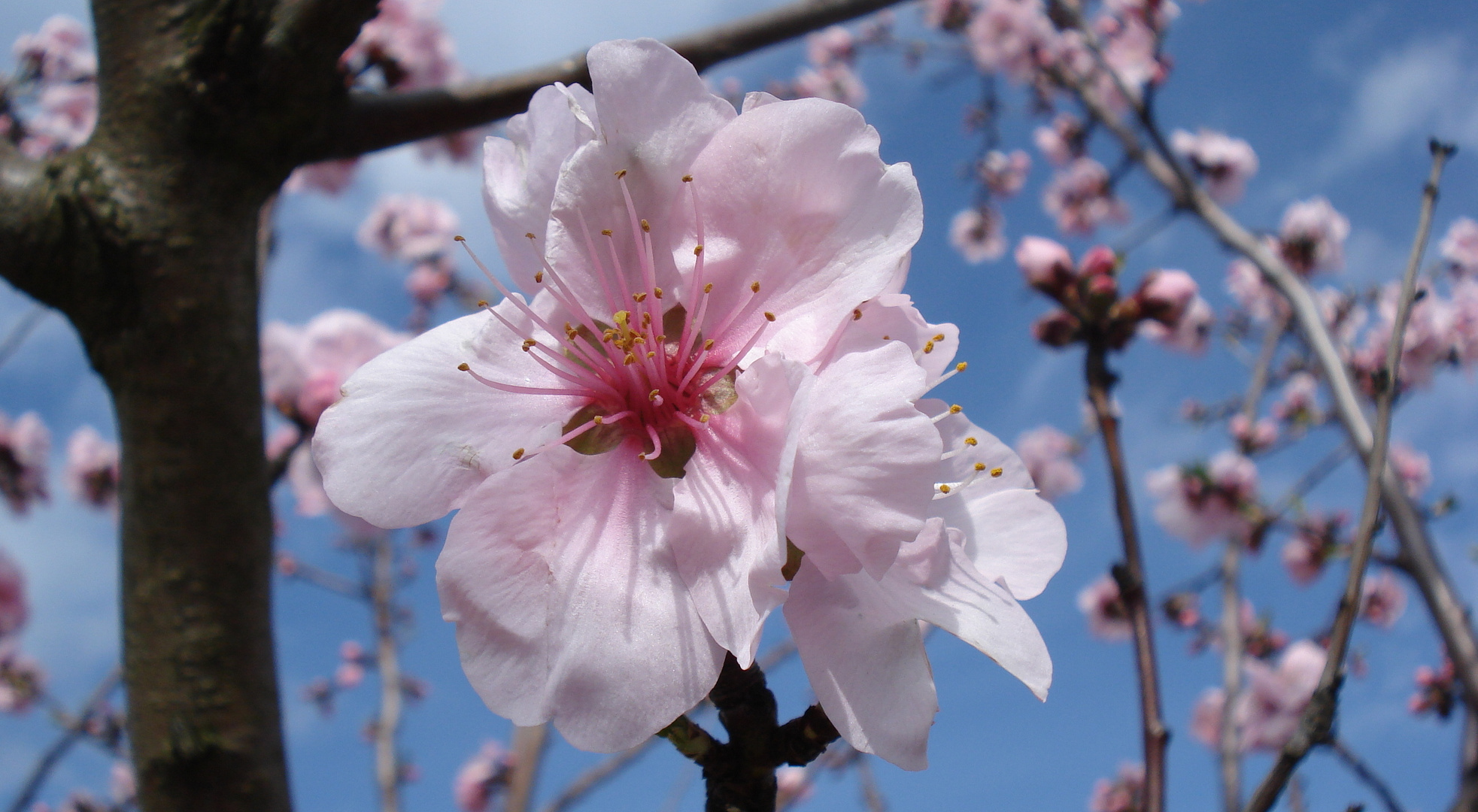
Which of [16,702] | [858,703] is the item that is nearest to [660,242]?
[858,703]

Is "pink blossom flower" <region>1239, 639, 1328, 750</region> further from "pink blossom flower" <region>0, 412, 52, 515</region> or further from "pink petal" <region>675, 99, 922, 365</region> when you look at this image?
"pink blossom flower" <region>0, 412, 52, 515</region>

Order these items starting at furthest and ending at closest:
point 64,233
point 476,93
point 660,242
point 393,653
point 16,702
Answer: point 16,702 → point 393,653 → point 476,93 → point 64,233 → point 660,242

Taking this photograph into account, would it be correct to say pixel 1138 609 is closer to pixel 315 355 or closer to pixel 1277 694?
pixel 315 355

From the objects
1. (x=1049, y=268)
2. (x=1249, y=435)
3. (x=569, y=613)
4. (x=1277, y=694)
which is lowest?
(x=569, y=613)

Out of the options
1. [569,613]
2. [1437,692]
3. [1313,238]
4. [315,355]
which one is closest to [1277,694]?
[1437,692]

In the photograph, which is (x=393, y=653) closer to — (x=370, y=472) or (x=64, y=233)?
(x=64, y=233)

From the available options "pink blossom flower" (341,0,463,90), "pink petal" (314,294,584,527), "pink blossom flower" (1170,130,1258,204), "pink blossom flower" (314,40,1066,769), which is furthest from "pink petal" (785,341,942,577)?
"pink blossom flower" (1170,130,1258,204)
